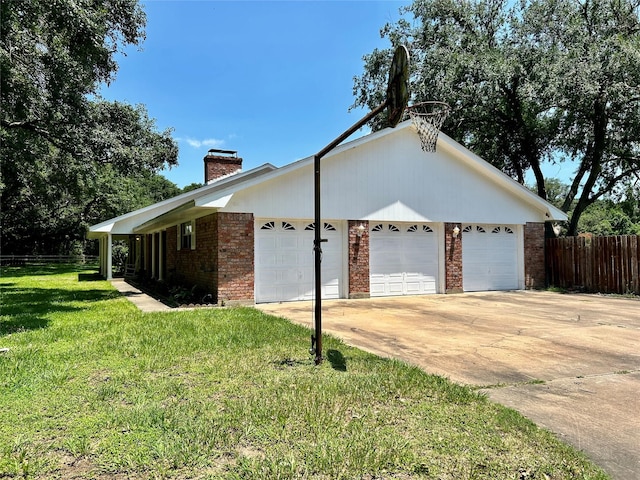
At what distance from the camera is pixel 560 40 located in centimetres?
1683

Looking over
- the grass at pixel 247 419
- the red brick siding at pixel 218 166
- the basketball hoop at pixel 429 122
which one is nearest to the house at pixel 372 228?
the basketball hoop at pixel 429 122

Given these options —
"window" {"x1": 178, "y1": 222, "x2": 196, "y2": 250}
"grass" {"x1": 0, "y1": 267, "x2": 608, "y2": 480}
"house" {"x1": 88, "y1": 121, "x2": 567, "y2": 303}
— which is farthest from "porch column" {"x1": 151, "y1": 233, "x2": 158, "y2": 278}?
"grass" {"x1": 0, "y1": 267, "x2": 608, "y2": 480}

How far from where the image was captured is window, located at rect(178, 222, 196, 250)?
1294cm

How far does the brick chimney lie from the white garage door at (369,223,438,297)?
9649 mm

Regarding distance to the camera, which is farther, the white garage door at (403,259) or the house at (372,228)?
the white garage door at (403,259)

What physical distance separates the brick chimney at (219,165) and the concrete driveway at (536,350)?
10.4m

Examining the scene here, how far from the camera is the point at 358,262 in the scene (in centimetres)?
1223

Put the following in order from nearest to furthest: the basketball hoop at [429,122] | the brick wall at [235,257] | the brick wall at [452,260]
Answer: the basketball hoop at [429,122] < the brick wall at [235,257] < the brick wall at [452,260]

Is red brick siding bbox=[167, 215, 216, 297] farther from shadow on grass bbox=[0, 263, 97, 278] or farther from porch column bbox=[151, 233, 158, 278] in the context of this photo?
shadow on grass bbox=[0, 263, 97, 278]

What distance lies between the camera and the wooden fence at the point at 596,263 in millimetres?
12781

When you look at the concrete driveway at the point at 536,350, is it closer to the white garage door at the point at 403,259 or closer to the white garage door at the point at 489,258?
the white garage door at the point at 403,259

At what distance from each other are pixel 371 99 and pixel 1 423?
66.5 ft

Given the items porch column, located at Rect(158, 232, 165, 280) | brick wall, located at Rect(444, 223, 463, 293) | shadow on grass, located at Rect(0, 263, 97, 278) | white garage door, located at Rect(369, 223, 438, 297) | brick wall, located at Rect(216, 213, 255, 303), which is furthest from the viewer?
shadow on grass, located at Rect(0, 263, 97, 278)

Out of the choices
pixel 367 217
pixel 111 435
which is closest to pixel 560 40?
pixel 367 217
